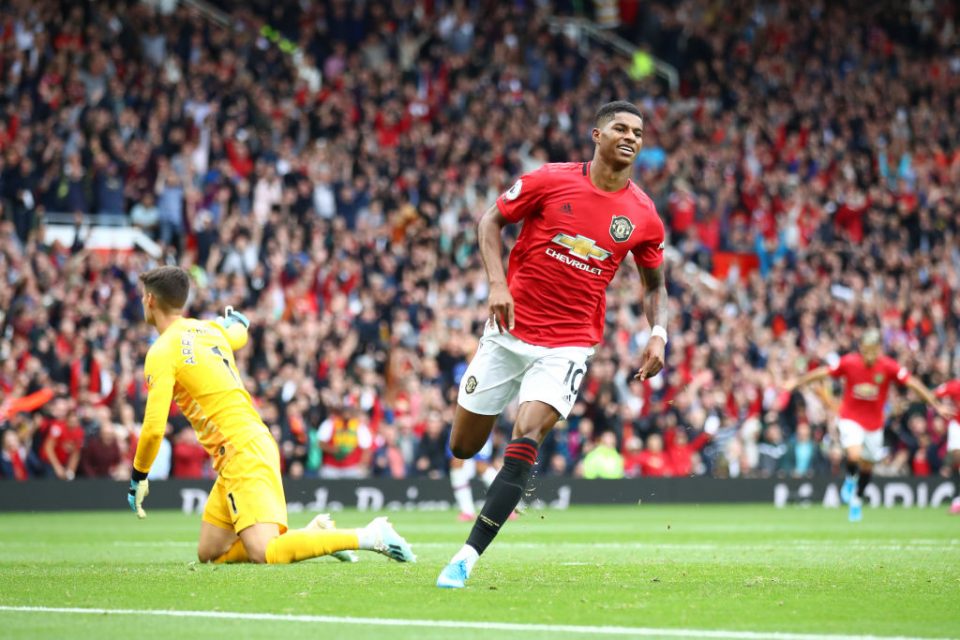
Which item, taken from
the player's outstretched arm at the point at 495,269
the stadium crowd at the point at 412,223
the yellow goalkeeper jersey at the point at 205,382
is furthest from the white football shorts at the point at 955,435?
the player's outstretched arm at the point at 495,269

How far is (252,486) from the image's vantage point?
1045 cm

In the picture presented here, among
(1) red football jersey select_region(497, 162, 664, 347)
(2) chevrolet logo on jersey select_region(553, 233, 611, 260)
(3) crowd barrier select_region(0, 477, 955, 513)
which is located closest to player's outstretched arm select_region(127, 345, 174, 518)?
(1) red football jersey select_region(497, 162, 664, 347)

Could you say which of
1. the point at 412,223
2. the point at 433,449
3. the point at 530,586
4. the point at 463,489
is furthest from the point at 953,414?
the point at 530,586

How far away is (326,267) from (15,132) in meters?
5.71

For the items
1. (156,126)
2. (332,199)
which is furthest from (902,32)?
(156,126)

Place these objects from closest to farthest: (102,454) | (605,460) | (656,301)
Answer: (656,301), (102,454), (605,460)

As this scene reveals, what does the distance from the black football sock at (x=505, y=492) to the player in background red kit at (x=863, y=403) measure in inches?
527

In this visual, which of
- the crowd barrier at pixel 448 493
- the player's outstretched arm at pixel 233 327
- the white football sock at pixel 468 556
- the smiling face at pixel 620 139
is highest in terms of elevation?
the smiling face at pixel 620 139

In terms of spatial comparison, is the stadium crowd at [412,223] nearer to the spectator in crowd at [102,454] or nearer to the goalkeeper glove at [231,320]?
the spectator in crowd at [102,454]

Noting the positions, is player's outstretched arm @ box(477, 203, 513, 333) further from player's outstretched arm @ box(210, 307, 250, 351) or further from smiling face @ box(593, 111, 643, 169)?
player's outstretched arm @ box(210, 307, 250, 351)

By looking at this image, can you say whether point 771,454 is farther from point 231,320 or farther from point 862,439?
point 231,320

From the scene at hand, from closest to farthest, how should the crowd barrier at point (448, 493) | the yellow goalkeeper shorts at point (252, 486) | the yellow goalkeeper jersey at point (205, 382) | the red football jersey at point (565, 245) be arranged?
the red football jersey at point (565, 245), the yellow goalkeeper jersey at point (205, 382), the yellow goalkeeper shorts at point (252, 486), the crowd barrier at point (448, 493)

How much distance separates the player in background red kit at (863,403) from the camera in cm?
2214

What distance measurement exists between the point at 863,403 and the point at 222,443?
14236 millimetres
